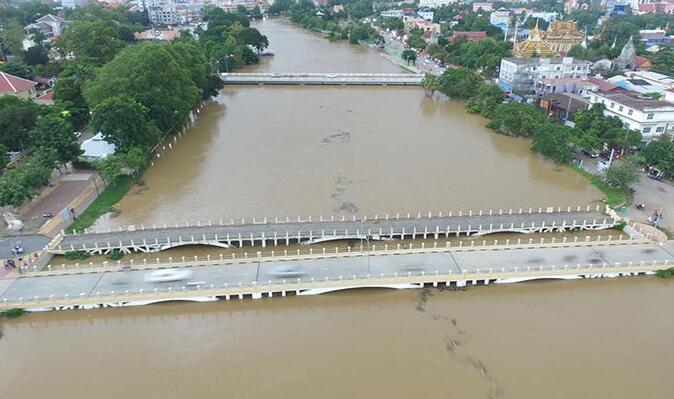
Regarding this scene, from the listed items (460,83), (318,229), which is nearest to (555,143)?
(460,83)

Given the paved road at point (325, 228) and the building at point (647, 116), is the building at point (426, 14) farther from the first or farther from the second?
the paved road at point (325, 228)

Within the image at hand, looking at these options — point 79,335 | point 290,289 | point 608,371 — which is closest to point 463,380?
point 608,371

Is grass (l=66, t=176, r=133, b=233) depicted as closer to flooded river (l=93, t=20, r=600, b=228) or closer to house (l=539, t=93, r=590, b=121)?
flooded river (l=93, t=20, r=600, b=228)

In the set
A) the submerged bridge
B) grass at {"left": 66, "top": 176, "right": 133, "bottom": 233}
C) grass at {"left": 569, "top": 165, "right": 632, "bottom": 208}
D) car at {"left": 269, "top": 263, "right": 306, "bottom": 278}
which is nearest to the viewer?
car at {"left": 269, "top": 263, "right": 306, "bottom": 278}

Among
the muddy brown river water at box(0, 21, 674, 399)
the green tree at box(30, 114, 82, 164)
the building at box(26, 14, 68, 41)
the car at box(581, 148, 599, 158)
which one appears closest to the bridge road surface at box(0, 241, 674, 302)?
the muddy brown river water at box(0, 21, 674, 399)

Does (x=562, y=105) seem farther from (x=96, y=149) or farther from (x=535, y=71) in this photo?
(x=96, y=149)


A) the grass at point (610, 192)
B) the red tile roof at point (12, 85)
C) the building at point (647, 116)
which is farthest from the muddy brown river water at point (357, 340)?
the red tile roof at point (12, 85)

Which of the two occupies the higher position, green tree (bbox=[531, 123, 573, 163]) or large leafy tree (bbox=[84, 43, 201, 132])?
large leafy tree (bbox=[84, 43, 201, 132])
